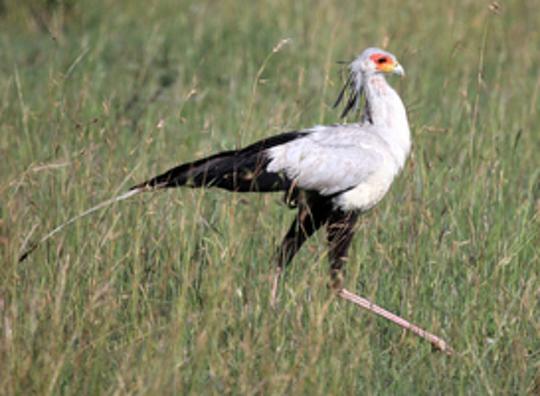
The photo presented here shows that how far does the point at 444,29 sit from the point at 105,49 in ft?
8.12

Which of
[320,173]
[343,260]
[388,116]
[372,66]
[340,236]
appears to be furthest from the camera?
[372,66]

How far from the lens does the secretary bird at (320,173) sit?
4.16 m

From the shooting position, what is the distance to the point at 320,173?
426 cm

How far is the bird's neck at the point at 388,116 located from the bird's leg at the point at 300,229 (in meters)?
0.39

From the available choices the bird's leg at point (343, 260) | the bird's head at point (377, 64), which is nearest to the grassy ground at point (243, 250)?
the bird's leg at point (343, 260)

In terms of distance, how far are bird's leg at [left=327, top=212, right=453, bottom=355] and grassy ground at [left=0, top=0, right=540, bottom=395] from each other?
2.1 inches

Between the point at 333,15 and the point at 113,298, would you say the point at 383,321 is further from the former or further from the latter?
the point at 333,15

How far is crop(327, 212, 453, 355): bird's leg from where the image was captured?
385cm

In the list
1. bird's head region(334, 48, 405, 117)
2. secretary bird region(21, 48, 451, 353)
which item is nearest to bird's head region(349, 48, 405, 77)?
bird's head region(334, 48, 405, 117)

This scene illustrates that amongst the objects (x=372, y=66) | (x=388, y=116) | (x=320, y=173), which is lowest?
(x=320, y=173)

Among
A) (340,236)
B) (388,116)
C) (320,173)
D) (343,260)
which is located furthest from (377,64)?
(343,260)

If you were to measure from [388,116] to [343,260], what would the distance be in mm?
721

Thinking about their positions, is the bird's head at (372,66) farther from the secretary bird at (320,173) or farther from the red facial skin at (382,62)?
the secretary bird at (320,173)

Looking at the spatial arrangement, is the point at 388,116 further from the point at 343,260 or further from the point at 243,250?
the point at 243,250
